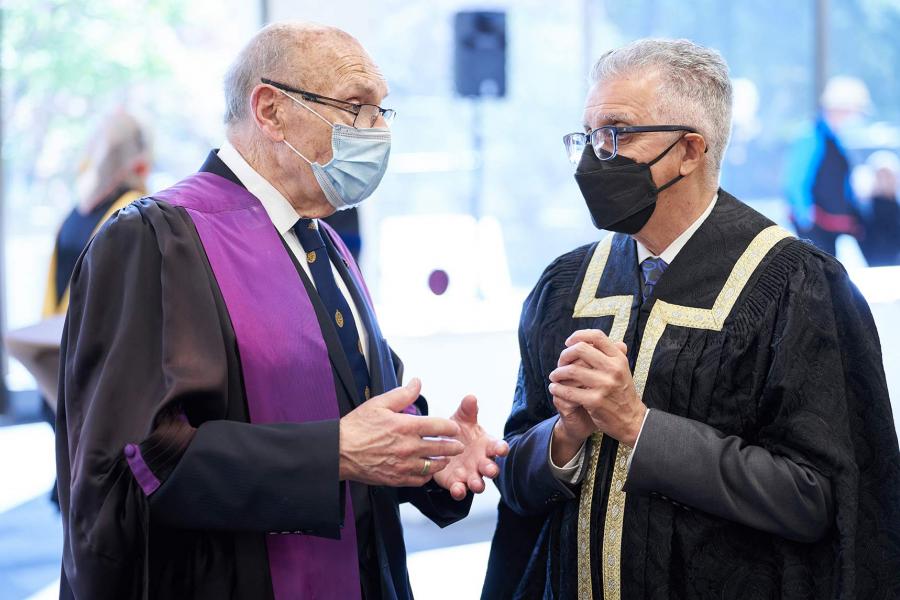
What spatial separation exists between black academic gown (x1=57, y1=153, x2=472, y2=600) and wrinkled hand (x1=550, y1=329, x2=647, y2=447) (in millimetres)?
A: 457

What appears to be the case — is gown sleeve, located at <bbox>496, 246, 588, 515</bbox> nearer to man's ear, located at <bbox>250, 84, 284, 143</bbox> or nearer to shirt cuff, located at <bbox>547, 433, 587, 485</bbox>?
shirt cuff, located at <bbox>547, 433, 587, 485</bbox>

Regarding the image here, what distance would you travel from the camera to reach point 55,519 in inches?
204

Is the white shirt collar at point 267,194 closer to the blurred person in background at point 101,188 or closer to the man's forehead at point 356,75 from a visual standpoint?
the man's forehead at point 356,75

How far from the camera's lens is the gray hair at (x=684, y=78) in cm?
205

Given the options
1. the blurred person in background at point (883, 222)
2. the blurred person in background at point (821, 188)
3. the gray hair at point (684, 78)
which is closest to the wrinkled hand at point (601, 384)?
the gray hair at point (684, 78)

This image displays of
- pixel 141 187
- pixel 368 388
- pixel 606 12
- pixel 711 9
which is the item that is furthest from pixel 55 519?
pixel 711 9

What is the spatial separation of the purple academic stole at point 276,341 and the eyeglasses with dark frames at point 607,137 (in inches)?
27.1

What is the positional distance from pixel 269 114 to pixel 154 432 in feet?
2.45

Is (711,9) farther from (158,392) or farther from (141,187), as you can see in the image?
(158,392)

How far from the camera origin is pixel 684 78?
6.74 ft

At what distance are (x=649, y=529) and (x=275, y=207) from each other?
1.02 meters

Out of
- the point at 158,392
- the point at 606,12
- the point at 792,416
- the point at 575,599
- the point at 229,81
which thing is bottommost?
the point at 575,599

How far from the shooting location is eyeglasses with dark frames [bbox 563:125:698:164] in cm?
205

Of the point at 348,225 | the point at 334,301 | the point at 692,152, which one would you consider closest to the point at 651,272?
the point at 692,152
